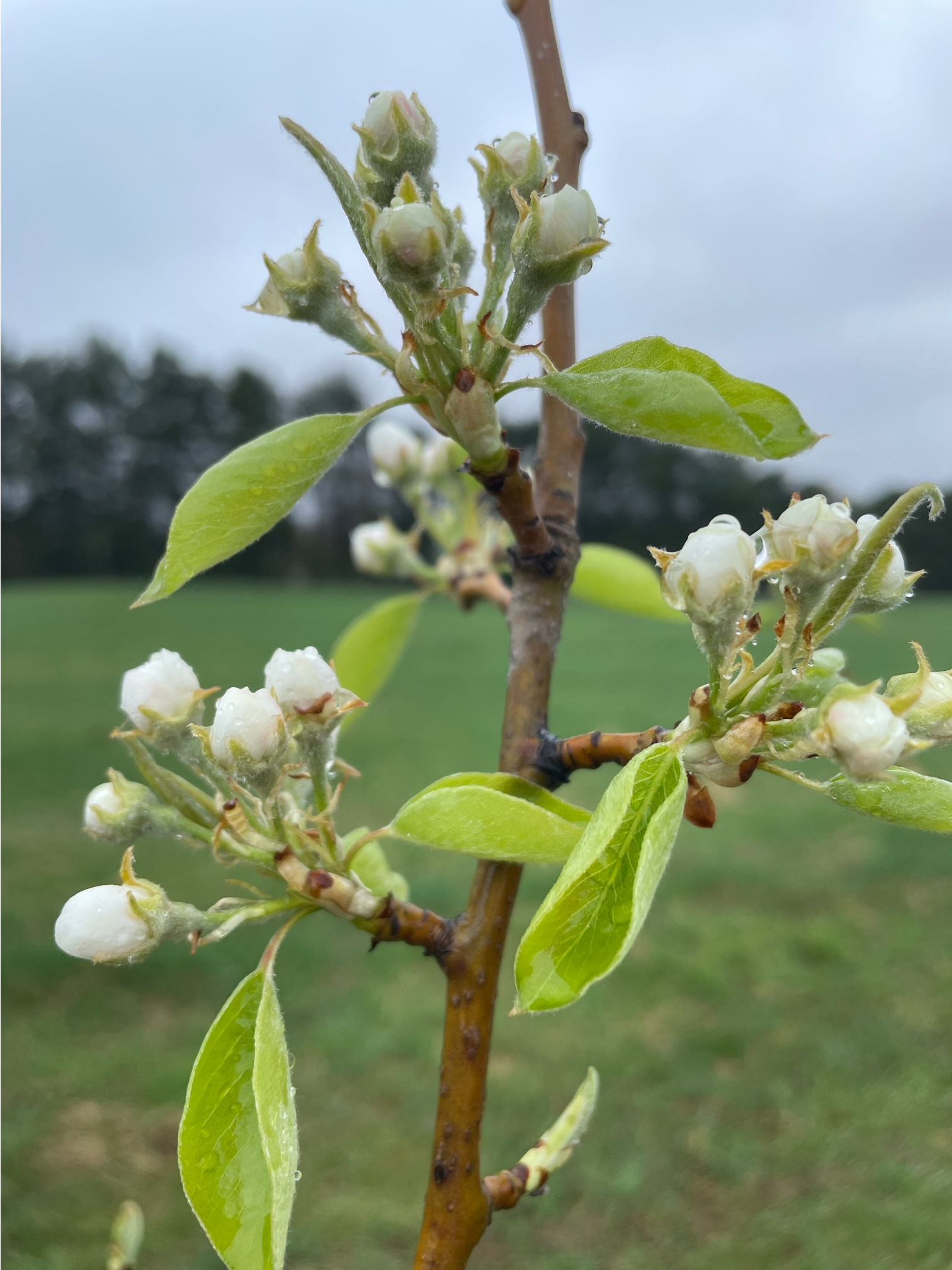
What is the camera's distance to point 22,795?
3.20 m

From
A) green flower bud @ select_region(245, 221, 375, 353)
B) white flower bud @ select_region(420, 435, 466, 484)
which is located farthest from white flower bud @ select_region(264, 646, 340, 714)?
white flower bud @ select_region(420, 435, 466, 484)

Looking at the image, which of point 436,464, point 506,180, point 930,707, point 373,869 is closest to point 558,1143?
point 373,869

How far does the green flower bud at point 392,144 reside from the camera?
0.95 ft

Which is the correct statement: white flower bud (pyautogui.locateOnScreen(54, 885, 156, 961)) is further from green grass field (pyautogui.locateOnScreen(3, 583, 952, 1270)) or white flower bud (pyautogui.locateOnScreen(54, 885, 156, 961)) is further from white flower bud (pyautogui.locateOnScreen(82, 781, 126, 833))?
green grass field (pyautogui.locateOnScreen(3, 583, 952, 1270))

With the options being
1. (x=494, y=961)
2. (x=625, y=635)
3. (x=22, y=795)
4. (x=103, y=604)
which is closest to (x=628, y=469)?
(x=625, y=635)

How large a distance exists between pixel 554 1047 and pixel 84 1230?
779 millimetres

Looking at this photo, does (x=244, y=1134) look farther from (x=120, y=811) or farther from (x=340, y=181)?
(x=340, y=181)

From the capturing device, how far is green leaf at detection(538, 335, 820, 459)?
0.24m

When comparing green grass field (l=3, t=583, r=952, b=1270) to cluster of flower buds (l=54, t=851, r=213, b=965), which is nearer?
cluster of flower buds (l=54, t=851, r=213, b=965)

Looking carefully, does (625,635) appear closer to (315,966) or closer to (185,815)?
(315,966)

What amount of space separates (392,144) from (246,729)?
179 mm

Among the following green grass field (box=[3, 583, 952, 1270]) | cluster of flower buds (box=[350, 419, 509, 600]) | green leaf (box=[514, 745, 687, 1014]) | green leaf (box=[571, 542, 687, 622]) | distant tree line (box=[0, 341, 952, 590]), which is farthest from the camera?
distant tree line (box=[0, 341, 952, 590])

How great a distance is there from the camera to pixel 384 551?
820 millimetres

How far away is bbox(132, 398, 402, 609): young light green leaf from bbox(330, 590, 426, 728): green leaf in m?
0.28
